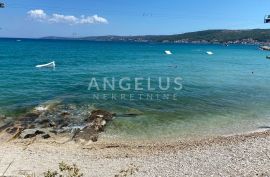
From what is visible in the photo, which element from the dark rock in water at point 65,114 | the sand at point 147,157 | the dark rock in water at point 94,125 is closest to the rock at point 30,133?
the sand at point 147,157

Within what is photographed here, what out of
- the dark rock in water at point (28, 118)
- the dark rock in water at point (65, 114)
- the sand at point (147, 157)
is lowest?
the sand at point (147, 157)

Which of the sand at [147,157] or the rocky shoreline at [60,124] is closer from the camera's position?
the sand at [147,157]

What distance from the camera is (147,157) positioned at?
64.3 ft

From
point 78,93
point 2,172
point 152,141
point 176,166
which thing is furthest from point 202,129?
point 78,93

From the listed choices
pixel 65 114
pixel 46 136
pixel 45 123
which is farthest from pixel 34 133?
pixel 65 114

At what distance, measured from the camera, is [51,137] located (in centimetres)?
2323

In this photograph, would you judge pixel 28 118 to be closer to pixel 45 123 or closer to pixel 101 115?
pixel 45 123

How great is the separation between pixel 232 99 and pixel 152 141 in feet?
52.0

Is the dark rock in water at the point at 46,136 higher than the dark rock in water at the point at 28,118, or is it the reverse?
the dark rock in water at the point at 28,118

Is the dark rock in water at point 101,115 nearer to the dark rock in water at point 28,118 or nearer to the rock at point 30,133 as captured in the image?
the dark rock in water at point 28,118

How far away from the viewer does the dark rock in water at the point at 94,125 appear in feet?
76.5

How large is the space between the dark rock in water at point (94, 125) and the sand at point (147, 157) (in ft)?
3.96

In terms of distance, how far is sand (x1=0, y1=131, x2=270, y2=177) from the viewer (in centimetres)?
1723

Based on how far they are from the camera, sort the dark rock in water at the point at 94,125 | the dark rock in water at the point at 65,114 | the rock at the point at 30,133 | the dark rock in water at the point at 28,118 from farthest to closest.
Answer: the dark rock in water at the point at 65,114, the dark rock in water at the point at 28,118, the dark rock in water at the point at 94,125, the rock at the point at 30,133
